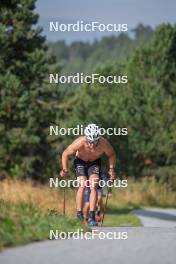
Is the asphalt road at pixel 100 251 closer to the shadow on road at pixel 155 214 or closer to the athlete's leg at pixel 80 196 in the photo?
the athlete's leg at pixel 80 196

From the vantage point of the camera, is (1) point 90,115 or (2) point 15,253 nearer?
(2) point 15,253

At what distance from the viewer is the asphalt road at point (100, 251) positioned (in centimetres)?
745

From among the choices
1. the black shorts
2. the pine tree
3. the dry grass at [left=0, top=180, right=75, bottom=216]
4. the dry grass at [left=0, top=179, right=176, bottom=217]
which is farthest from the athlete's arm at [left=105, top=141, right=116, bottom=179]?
the pine tree

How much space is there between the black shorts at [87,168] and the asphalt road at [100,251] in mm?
3025

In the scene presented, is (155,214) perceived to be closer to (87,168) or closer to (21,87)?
(87,168)

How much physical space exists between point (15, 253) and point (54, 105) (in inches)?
979

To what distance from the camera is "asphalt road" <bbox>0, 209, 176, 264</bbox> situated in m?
7.45

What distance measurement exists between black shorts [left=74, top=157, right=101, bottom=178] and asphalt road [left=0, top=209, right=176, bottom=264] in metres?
3.03

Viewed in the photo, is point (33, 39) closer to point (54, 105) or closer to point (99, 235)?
point (54, 105)

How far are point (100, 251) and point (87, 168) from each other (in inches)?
176

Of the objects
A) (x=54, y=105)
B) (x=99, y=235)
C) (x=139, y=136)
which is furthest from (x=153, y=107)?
(x=99, y=235)

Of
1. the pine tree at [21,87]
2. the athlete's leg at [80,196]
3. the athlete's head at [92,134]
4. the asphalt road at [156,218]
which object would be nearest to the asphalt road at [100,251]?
the athlete's head at [92,134]

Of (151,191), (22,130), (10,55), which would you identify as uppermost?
(10,55)

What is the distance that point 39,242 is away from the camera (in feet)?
28.3
